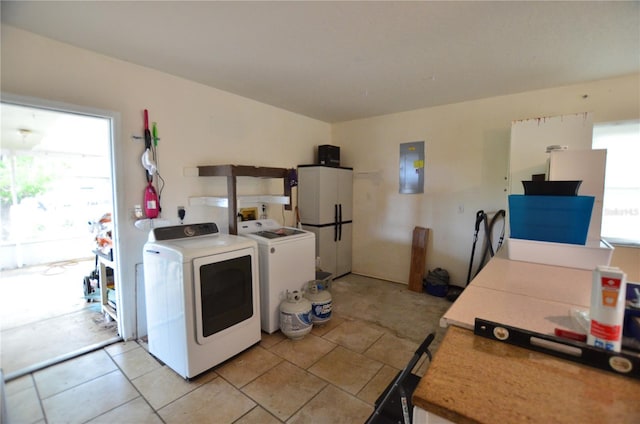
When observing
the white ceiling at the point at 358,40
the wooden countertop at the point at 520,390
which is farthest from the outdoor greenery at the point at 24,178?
the wooden countertop at the point at 520,390

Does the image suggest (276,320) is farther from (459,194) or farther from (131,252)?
(459,194)

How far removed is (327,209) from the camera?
14.1 feet

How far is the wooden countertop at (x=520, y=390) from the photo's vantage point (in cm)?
68

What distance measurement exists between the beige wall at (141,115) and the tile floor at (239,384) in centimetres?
61

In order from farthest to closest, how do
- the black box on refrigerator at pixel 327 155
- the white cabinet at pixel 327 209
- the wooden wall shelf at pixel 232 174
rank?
the black box on refrigerator at pixel 327 155 < the white cabinet at pixel 327 209 < the wooden wall shelf at pixel 232 174

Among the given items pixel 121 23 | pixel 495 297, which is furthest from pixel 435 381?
pixel 121 23

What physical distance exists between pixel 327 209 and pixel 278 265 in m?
1.66

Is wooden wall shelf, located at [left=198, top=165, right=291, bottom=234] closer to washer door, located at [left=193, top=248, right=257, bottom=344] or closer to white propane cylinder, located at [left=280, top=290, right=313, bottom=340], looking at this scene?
washer door, located at [left=193, top=248, right=257, bottom=344]

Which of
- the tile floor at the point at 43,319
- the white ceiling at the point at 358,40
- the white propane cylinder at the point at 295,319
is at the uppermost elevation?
the white ceiling at the point at 358,40

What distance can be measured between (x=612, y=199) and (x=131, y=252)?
4952 mm

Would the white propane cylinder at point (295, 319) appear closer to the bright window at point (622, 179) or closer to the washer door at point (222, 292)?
the washer door at point (222, 292)

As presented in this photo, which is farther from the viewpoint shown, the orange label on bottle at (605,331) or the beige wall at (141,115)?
the beige wall at (141,115)

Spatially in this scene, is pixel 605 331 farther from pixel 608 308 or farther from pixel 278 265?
pixel 278 265

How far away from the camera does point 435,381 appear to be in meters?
0.80
